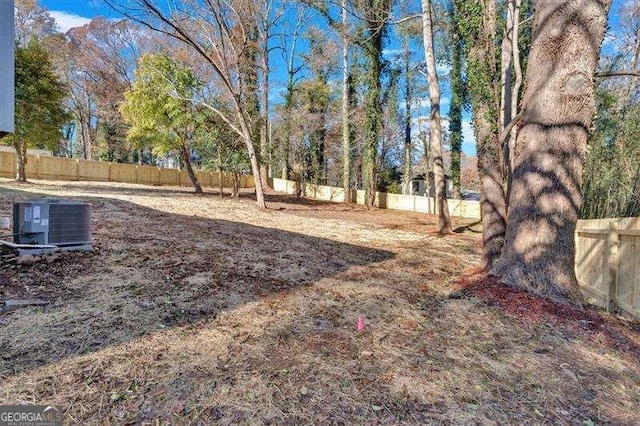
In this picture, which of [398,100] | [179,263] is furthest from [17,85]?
[398,100]

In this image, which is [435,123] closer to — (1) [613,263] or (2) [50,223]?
(1) [613,263]

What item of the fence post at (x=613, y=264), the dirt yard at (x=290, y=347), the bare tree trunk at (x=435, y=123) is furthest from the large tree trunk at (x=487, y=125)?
the dirt yard at (x=290, y=347)

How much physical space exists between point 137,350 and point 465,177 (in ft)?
101

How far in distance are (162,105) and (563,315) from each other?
1282cm

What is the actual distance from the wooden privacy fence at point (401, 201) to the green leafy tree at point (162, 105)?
26.1ft

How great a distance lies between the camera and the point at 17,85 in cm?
1074

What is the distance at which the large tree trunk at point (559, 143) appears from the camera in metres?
3.47

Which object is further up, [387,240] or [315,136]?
[315,136]

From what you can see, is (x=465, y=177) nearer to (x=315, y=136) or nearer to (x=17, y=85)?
(x=315, y=136)

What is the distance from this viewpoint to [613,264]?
363cm

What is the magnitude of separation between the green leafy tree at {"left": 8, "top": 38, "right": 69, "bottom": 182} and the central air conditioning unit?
32.6ft

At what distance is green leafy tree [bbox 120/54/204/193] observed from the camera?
12.1 meters

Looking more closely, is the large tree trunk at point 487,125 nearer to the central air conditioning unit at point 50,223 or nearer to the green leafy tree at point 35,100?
the central air conditioning unit at point 50,223

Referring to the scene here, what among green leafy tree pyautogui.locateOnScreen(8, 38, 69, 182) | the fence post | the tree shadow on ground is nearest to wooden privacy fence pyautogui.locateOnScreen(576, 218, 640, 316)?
the fence post
